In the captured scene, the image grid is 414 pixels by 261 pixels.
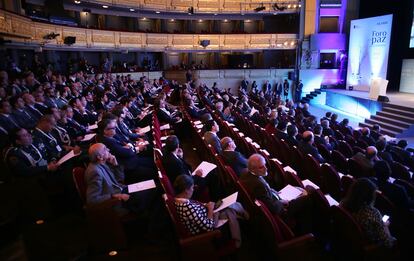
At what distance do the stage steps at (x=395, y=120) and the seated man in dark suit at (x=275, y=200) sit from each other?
8.07m

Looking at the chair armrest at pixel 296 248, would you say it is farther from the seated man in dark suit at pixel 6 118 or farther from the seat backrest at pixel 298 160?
the seated man in dark suit at pixel 6 118

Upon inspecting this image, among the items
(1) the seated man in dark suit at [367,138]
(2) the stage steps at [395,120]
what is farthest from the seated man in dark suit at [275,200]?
(2) the stage steps at [395,120]

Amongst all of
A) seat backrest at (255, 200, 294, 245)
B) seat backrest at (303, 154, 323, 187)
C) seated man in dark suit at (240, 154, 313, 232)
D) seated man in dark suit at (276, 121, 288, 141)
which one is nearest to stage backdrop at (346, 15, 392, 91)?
seated man in dark suit at (276, 121, 288, 141)

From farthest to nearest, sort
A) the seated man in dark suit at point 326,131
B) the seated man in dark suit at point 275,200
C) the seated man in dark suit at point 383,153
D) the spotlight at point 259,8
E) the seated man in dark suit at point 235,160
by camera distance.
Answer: the spotlight at point 259,8 → the seated man in dark suit at point 326,131 → the seated man in dark suit at point 383,153 → the seated man in dark suit at point 235,160 → the seated man in dark suit at point 275,200

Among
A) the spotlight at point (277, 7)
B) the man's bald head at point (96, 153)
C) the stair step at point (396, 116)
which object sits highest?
the spotlight at point (277, 7)

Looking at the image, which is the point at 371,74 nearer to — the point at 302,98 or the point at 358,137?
the point at 302,98

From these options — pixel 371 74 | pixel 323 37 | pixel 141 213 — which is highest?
pixel 323 37

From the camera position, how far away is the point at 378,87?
11.9 metres

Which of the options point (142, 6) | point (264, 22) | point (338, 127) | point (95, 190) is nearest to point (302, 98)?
point (264, 22)

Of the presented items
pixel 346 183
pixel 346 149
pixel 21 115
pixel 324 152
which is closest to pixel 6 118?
pixel 21 115

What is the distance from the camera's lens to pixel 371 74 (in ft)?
49.9

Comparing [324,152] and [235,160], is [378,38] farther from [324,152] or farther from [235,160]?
[235,160]

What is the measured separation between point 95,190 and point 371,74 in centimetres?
1537

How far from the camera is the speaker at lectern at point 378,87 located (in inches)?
462
